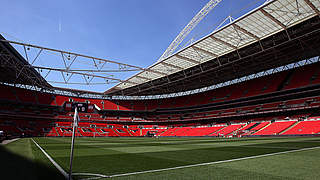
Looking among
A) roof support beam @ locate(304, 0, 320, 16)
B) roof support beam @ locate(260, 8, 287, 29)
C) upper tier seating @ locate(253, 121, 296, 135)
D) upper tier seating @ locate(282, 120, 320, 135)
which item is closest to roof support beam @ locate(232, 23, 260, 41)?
roof support beam @ locate(260, 8, 287, 29)

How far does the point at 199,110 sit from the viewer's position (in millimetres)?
63500

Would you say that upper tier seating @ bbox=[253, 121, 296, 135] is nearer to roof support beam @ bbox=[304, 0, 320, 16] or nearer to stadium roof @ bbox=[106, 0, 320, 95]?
stadium roof @ bbox=[106, 0, 320, 95]

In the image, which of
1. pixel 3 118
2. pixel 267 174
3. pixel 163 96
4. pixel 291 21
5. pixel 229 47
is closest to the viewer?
pixel 267 174

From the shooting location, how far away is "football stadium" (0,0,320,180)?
855cm

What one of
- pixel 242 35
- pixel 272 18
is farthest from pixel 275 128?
pixel 272 18

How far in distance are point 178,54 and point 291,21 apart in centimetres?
1706

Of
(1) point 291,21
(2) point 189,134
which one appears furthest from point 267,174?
(2) point 189,134

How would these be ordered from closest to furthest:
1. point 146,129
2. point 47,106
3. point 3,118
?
point 3,118 → point 47,106 → point 146,129

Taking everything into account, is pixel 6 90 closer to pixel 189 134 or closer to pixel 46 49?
pixel 46 49

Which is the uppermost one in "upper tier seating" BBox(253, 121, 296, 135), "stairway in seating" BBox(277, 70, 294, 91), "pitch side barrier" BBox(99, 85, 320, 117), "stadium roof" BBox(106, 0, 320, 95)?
"stadium roof" BBox(106, 0, 320, 95)

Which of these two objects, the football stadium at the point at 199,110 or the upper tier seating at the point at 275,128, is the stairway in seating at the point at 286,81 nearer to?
the football stadium at the point at 199,110

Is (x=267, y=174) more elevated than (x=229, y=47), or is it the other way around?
(x=229, y=47)

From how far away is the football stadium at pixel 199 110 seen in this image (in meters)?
8.55

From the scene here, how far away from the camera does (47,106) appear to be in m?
62.8
